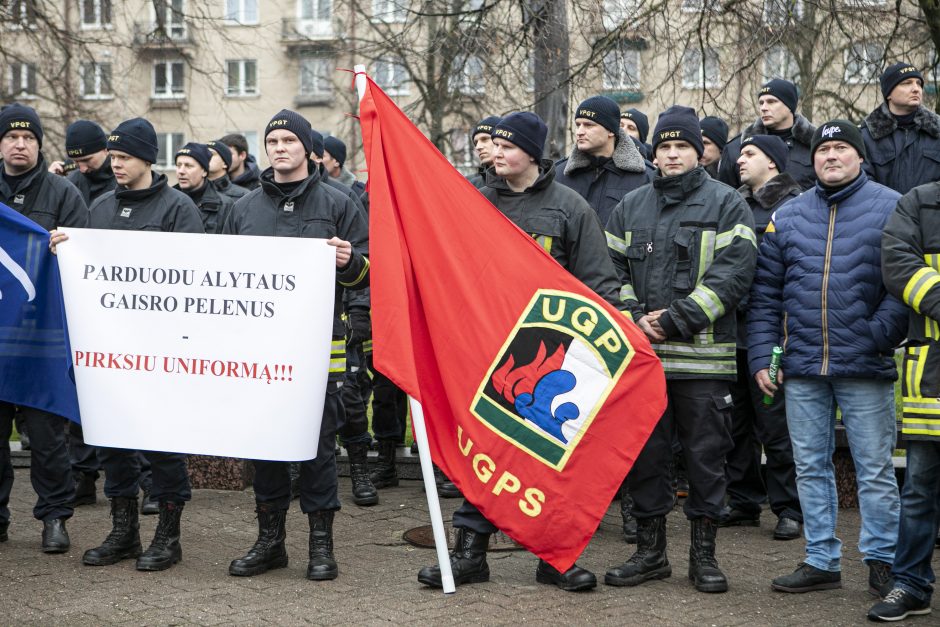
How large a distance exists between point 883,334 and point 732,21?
762 centimetres

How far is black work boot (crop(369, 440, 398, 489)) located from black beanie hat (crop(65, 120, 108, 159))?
2984 millimetres

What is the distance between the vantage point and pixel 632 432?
247 inches

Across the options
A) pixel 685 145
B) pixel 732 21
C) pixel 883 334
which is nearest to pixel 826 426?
pixel 883 334

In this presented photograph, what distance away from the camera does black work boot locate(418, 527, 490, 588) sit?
6449 millimetres

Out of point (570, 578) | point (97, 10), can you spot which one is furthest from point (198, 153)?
point (97, 10)

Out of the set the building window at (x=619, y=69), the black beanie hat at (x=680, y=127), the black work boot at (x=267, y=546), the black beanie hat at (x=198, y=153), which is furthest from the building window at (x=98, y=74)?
the black beanie hat at (x=680, y=127)

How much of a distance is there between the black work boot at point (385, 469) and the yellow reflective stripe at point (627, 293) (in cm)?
327

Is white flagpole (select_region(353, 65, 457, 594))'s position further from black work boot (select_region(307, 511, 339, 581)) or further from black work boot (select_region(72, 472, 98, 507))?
black work boot (select_region(72, 472, 98, 507))

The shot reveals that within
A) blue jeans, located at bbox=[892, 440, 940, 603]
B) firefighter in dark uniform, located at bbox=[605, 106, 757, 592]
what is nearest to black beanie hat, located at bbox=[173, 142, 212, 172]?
firefighter in dark uniform, located at bbox=[605, 106, 757, 592]

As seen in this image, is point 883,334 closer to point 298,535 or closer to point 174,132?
point 298,535

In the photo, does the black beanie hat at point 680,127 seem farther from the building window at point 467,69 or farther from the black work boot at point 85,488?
the building window at point 467,69

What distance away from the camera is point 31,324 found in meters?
7.36

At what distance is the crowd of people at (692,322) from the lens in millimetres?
5992

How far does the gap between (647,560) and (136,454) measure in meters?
2.91
